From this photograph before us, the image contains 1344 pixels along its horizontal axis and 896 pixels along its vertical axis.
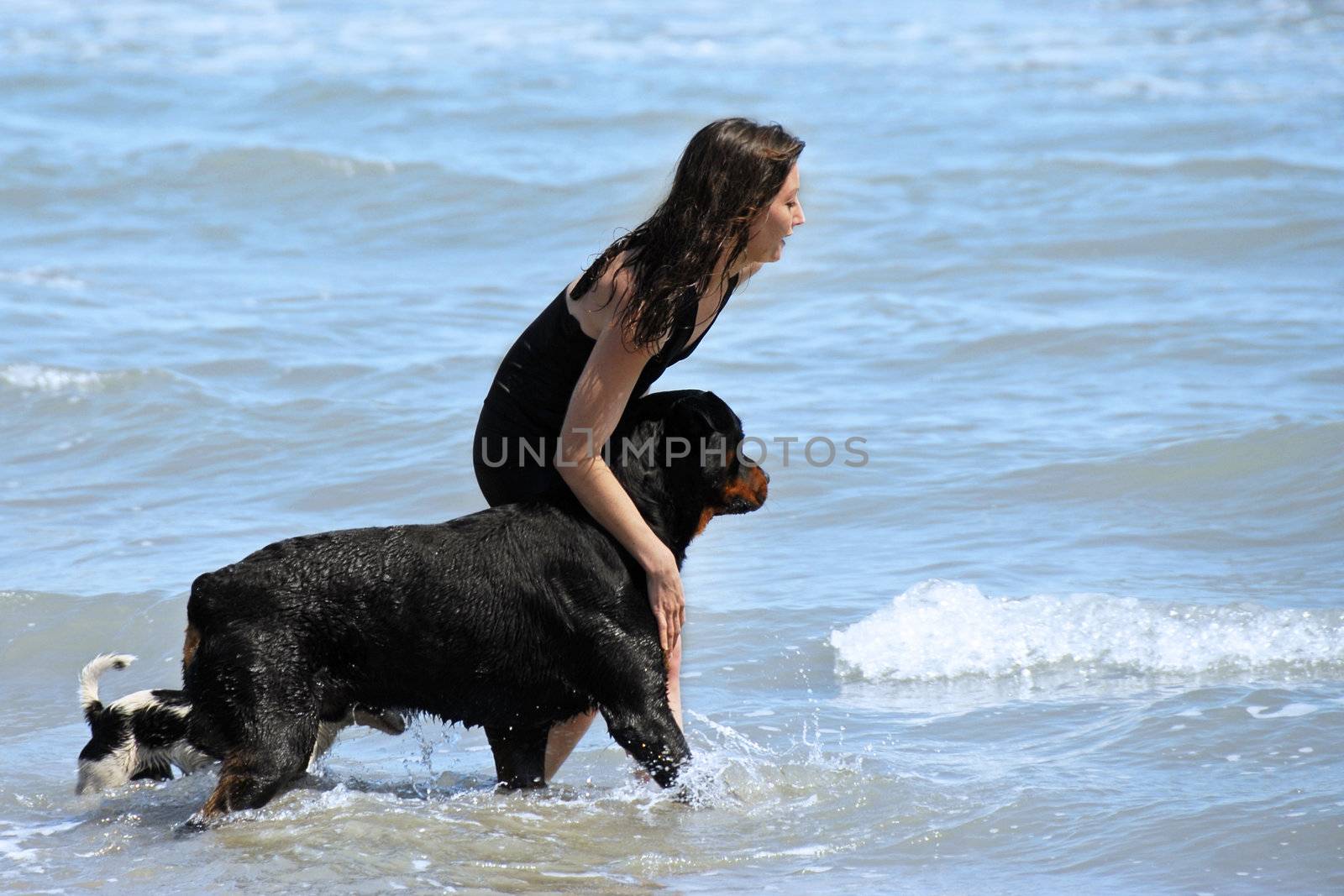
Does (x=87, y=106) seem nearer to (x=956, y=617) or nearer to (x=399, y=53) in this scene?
(x=399, y=53)

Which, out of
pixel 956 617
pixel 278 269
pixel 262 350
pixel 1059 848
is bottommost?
pixel 1059 848

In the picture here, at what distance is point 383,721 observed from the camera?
443cm

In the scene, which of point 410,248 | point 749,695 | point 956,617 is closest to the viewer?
point 749,695

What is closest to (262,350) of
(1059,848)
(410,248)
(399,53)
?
(410,248)

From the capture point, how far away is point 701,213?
3.91 metres

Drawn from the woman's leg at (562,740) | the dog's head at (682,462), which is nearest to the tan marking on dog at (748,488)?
the dog's head at (682,462)

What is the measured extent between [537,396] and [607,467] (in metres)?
0.30

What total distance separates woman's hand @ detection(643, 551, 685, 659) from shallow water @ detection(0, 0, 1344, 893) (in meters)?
0.59

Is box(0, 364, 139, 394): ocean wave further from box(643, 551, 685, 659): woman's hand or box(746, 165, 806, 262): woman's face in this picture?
box(746, 165, 806, 262): woman's face

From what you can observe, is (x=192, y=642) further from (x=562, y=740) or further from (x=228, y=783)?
(x=562, y=740)

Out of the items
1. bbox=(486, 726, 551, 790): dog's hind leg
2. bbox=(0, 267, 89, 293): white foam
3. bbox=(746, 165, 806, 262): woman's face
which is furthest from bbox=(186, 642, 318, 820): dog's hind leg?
A: bbox=(0, 267, 89, 293): white foam

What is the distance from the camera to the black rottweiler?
153 inches

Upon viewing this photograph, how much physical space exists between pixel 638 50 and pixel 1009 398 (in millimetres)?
15527

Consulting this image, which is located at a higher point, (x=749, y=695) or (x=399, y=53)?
(x=399, y=53)
